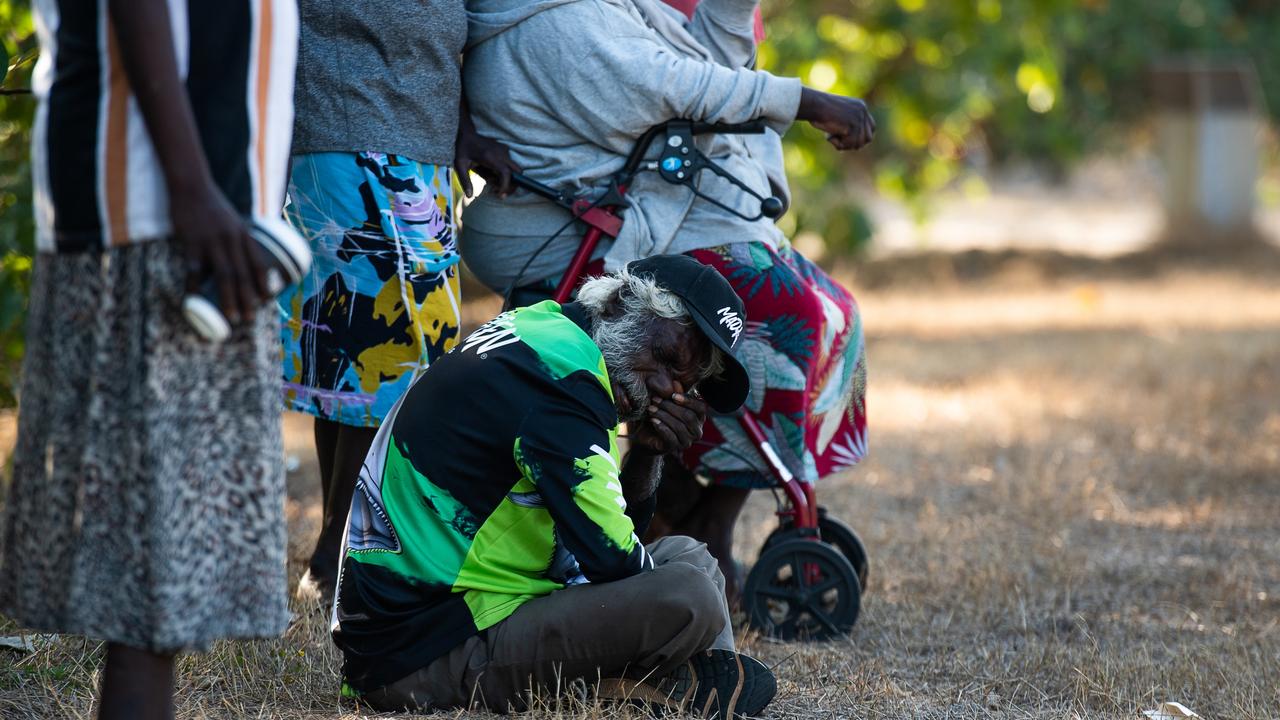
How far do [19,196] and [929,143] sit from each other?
10.5 meters

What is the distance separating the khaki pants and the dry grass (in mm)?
113

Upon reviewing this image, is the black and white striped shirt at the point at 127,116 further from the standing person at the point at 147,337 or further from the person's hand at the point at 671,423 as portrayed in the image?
the person's hand at the point at 671,423

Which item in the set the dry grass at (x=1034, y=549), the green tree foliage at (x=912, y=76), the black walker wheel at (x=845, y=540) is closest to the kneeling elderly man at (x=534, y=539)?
the dry grass at (x=1034, y=549)

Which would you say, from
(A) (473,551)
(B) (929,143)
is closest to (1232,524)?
(A) (473,551)

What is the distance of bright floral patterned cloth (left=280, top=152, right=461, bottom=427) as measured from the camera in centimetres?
354

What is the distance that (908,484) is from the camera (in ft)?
19.9

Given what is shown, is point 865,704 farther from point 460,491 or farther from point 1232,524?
point 1232,524

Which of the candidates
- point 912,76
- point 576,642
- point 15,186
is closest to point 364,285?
point 576,642

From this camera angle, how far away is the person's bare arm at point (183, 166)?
2.17 meters

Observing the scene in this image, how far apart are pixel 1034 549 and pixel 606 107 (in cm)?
226

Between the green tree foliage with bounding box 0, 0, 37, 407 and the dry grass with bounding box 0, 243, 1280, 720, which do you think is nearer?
the dry grass with bounding box 0, 243, 1280, 720

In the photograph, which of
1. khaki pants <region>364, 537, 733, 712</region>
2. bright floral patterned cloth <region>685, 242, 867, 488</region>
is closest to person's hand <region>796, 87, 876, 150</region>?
bright floral patterned cloth <region>685, 242, 867, 488</region>

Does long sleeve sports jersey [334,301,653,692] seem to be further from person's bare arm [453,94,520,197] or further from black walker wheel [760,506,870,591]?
black walker wheel [760,506,870,591]

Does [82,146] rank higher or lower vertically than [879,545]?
higher
